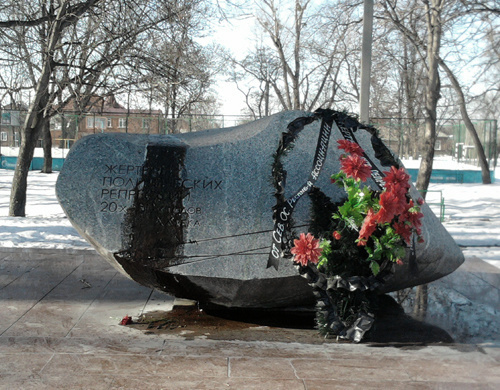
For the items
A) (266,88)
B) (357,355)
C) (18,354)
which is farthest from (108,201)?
(266,88)

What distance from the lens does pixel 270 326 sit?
229 inches

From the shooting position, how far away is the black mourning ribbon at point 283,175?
5.58 m

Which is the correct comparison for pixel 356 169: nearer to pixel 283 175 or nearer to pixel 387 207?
pixel 387 207

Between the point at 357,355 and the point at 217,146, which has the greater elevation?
the point at 217,146

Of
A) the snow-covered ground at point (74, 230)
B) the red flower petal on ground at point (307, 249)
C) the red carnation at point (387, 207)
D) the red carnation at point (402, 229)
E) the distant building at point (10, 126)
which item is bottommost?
the snow-covered ground at point (74, 230)

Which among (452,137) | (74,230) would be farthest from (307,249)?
(452,137)

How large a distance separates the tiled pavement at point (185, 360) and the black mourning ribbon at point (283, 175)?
3.10 feet

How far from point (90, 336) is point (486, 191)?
2028 cm

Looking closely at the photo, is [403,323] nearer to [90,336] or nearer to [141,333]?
[141,333]

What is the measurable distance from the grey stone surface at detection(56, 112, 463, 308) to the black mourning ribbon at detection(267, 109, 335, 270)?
0.07 m

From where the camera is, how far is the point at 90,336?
5.22 metres

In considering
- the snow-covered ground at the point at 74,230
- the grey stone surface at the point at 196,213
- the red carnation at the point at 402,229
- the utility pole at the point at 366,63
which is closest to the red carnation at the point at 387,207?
the red carnation at the point at 402,229

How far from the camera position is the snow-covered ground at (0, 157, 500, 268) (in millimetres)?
9891

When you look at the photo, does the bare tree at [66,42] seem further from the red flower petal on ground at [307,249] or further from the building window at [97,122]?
the building window at [97,122]
